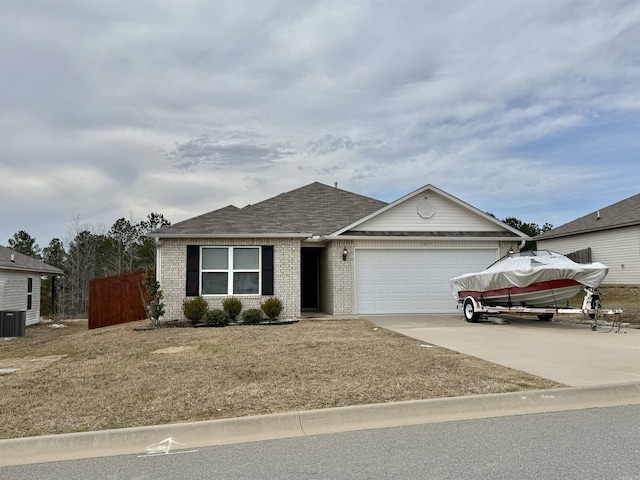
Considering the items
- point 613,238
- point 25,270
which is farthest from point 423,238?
point 25,270

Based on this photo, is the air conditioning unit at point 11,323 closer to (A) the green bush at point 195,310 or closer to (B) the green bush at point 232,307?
(A) the green bush at point 195,310

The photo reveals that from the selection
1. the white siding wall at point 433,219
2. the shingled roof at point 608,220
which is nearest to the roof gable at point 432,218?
the white siding wall at point 433,219

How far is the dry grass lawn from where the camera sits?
5.79 meters

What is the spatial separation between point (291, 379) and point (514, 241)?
13284 mm

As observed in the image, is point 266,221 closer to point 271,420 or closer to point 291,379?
point 291,379

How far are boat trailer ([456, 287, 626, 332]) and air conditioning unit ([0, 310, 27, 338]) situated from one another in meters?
15.1

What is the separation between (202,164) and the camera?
25234 mm

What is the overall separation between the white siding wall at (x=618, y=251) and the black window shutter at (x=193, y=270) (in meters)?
20.5

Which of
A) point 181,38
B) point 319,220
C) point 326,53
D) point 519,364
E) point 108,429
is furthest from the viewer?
point 319,220

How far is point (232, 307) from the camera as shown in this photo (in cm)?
1563

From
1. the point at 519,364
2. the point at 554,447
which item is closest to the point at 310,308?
the point at 519,364

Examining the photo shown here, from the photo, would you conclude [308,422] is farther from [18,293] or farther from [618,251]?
[618,251]

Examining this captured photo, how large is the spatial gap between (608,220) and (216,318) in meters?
22.0

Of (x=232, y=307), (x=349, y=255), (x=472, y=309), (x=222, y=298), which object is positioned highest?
(x=349, y=255)
